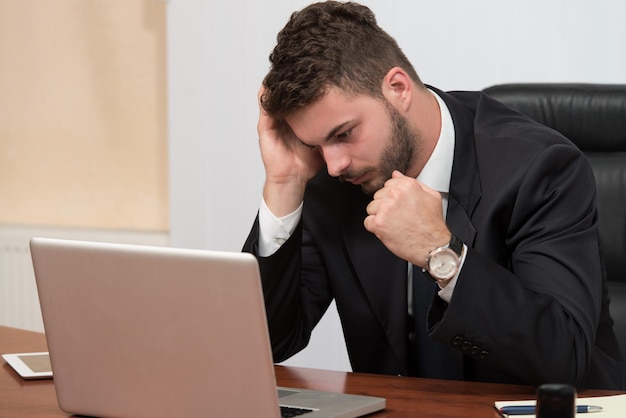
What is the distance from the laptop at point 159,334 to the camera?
1.06 meters

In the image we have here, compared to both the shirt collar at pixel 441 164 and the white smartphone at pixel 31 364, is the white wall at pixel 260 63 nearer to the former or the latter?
the shirt collar at pixel 441 164

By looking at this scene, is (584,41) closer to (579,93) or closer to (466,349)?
(579,93)

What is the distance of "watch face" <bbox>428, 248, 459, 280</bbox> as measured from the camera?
140 cm

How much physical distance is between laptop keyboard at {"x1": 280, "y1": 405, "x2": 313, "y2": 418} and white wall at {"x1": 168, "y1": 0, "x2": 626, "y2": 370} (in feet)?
5.62

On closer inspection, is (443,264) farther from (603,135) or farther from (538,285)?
(603,135)

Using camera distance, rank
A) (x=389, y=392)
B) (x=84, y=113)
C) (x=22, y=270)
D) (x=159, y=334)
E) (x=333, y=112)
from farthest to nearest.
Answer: (x=84, y=113)
(x=22, y=270)
(x=333, y=112)
(x=389, y=392)
(x=159, y=334)

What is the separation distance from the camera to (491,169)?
65.1 inches

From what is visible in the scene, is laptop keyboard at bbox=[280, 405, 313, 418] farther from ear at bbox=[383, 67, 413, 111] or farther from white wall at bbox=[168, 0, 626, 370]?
white wall at bbox=[168, 0, 626, 370]

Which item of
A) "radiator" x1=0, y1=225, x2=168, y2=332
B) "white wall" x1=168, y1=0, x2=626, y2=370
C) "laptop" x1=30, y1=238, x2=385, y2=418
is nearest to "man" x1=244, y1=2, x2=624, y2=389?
"laptop" x1=30, y1=238, x2=385, y2=418

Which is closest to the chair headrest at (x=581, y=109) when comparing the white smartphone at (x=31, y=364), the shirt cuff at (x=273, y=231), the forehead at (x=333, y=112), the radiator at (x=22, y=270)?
the forehead at (x=333, y=112)

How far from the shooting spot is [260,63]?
301cm

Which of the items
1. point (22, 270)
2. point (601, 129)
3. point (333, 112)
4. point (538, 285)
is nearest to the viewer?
point (538, 285)

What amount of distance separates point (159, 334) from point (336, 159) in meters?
0.64

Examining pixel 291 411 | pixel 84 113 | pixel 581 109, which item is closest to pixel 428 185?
pixel 581 109
